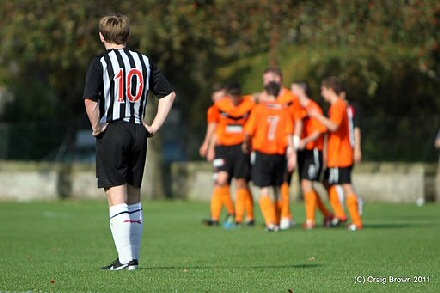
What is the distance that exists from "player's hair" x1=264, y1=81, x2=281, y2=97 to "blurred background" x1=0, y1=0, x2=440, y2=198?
10.5 meters

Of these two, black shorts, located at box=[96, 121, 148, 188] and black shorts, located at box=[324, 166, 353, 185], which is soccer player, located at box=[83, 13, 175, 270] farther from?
black shorts, located at box=[324, 166, 353, 185]

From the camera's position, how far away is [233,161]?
20.0 meters

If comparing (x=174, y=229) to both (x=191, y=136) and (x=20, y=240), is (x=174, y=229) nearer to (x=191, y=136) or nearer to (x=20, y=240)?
(x=20, y=240)

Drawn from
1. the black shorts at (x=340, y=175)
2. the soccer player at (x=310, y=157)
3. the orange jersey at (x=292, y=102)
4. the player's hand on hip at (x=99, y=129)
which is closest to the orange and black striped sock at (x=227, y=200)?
the soccer player at (x=310, y=157)

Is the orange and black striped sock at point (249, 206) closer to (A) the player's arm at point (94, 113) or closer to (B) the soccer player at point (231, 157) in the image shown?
(B) the soccer player at point (231, 157)

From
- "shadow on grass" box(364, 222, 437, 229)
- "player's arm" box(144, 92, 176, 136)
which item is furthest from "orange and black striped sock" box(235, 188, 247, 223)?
"player's arm" box(144, 92, 176, 136)

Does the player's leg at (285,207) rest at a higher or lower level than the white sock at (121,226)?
lower

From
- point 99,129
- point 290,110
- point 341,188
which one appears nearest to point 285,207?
point 341,188

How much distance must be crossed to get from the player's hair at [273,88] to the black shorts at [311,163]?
1892mm

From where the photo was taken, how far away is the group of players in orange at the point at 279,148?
18.0 m

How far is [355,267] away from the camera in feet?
38.7

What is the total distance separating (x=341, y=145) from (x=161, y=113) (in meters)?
7.70

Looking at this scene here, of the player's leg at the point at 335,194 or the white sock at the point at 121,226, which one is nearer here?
the white sock at the point at 121,226

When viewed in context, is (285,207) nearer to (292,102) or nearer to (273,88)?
(292,102)
